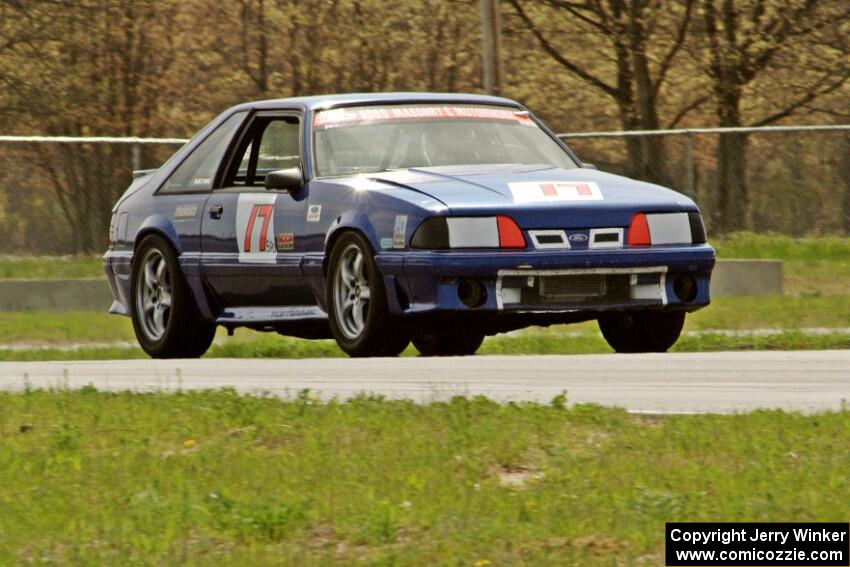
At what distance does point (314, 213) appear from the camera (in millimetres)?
10773

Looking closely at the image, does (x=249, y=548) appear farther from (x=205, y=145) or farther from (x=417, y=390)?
(x=205, y=145)

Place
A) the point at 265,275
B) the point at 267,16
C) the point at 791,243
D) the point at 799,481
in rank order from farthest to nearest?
the point at 267,16
the point at 791,243
the point at 265,275
the point at 799,481

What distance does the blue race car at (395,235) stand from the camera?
10.1 meters

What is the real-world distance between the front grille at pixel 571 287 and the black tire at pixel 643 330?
81cm

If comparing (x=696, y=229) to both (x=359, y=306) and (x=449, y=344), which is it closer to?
(x=359, y=306)

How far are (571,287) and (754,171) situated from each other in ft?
36.6

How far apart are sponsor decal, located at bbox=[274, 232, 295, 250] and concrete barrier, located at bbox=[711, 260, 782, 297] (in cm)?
962

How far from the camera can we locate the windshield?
436 inches

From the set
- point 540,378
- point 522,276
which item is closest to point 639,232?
point 522,276

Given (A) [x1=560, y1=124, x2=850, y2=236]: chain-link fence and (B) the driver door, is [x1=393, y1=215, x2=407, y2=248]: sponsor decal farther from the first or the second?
(A) [x1=560, y1=124, x2=850, y2=236]: chain-link fence

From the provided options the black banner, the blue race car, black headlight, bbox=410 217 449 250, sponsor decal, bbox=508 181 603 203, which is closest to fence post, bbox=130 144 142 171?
the blue race car

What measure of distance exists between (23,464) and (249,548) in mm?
1765

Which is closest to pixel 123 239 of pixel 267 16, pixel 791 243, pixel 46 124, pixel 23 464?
pixel 23 464

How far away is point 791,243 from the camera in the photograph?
69.1 feet
